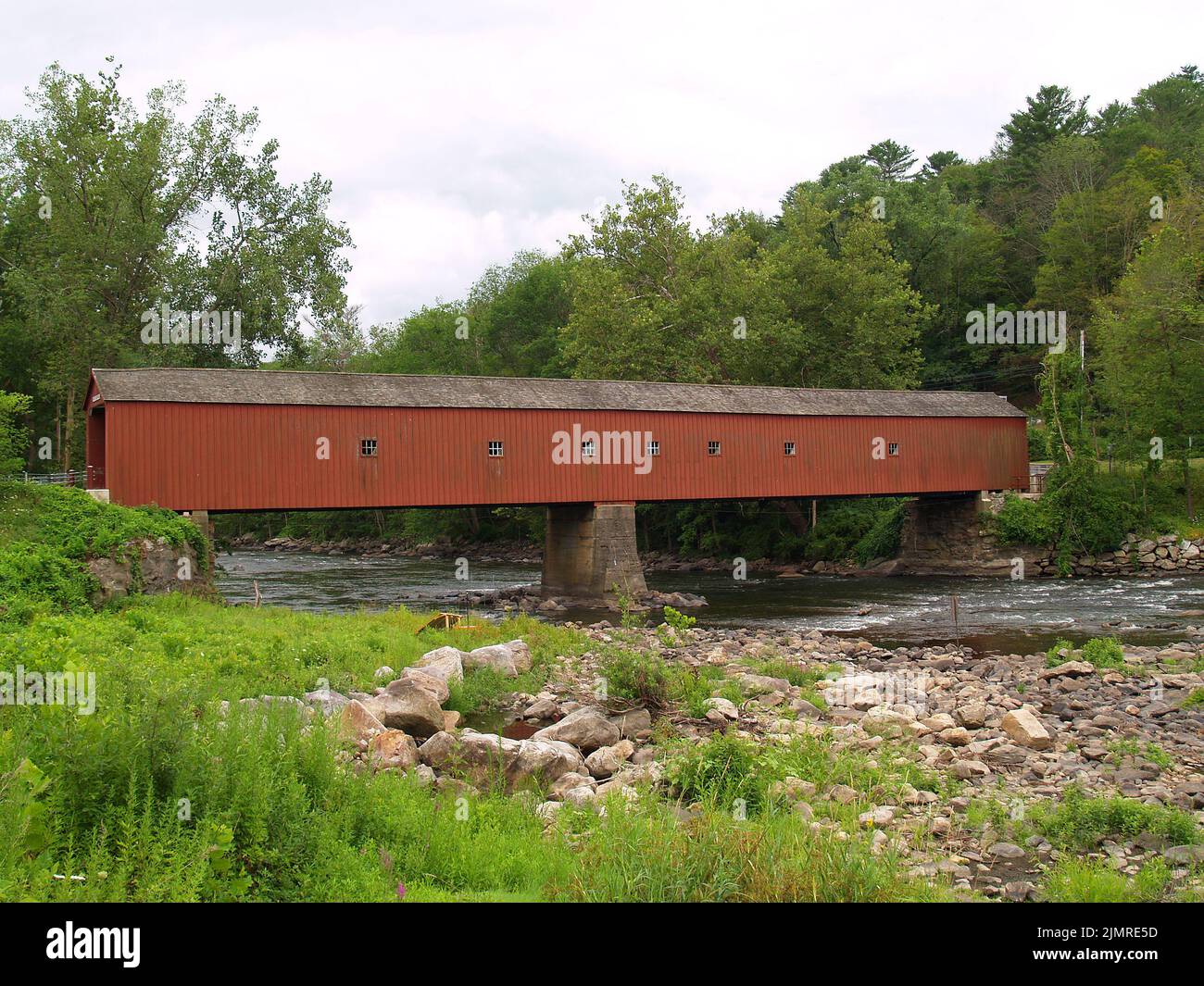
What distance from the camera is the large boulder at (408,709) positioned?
8.25 m

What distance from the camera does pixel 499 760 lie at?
272 inches

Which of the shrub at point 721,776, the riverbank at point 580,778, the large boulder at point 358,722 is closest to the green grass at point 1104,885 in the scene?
the riverbank at point 580,778

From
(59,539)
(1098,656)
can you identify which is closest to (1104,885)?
(1098,656)

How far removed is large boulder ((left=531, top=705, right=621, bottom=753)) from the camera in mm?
8211

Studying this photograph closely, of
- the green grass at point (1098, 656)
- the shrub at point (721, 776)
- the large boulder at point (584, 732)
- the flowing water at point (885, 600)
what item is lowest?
the flowing water at point (885, 600)

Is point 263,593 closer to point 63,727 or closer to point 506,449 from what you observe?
point 506,449

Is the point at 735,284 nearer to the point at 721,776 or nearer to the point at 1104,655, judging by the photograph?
the point at 1104,655

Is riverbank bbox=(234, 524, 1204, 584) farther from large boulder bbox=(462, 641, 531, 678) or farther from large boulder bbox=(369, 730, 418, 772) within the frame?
large boulder bbox=(369, 730, 418, 772)

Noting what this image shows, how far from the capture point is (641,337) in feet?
113

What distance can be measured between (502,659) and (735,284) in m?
26.5

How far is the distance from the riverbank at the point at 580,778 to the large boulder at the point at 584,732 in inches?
1.0

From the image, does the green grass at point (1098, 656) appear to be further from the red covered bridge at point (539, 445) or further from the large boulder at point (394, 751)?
the red covered bridge at point (539, 445)

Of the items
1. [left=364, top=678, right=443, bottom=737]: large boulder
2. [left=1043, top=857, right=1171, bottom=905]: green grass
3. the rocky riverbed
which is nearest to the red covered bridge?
the rocky riverbed
